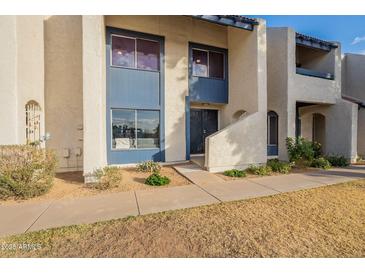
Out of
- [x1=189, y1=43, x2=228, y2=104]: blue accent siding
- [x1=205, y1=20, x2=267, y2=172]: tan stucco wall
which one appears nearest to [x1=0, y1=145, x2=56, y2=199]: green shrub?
[x1=205, y1=20, x2=267, y2=172]: tan stucco wall

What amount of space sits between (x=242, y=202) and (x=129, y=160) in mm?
5514

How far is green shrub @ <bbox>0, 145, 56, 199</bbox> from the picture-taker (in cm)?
466

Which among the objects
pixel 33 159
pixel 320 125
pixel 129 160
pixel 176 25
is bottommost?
pixel 129 160

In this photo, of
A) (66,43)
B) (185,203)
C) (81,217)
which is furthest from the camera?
(66,43)

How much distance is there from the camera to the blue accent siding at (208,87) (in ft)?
30.8

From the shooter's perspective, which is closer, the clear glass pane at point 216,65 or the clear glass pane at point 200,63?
the clear glass pane at point 200,63

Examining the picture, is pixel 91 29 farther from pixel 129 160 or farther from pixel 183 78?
pixel 129 160

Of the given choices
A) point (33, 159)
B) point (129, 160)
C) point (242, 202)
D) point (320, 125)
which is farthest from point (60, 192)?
point (320, 125)

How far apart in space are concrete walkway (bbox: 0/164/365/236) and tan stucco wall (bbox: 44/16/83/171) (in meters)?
3.59

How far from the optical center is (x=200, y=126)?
10.5 m

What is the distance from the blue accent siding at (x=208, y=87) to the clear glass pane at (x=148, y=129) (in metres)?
2.26

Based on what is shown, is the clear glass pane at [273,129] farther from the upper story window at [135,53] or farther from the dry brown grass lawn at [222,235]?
the upper story window at [135,53]

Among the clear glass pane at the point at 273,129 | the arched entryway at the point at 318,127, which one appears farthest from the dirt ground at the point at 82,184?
the arched entryway at the point at 318,127

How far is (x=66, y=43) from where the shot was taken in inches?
298
